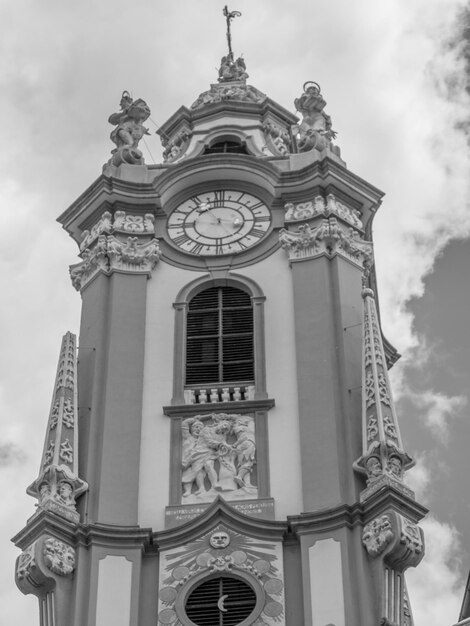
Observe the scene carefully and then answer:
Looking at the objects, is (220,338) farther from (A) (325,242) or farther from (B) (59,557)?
(B) (59,557)

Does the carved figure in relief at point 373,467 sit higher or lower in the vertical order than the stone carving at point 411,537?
higher

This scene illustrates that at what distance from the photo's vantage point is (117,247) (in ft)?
109

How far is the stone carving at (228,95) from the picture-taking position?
38.9m

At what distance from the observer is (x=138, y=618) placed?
26.8m

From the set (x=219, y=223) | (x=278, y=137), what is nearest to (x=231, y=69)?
(x=278, y=137)

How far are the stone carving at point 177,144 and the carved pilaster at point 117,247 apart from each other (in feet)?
13.9

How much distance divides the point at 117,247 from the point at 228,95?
7.39 m

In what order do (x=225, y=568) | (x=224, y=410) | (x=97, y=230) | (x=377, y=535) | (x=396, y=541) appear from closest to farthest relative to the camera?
(x=396, y=541) < (x=377, y=535) < (x=225, y=568) < (x=224, y=410) < (x=97, y=230)

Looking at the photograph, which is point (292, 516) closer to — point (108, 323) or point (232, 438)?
point (232, 438)

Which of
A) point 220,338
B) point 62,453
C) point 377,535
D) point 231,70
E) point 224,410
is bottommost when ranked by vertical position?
point 377,535

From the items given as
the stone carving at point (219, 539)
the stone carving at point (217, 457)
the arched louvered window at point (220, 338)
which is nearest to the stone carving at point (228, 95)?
the arched louvered window at point (220, 338)

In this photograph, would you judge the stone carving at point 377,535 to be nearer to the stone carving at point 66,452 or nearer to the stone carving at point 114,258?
the stone carving at point 66,452

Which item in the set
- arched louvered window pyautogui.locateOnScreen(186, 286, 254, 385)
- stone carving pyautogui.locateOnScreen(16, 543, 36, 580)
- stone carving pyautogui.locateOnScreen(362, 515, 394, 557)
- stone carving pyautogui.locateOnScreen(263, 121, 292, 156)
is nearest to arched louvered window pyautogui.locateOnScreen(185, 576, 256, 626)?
stone carving pyautogui.locateOnScreen(362, 515, 394, 557)

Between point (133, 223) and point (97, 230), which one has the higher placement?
point (133, 223)
